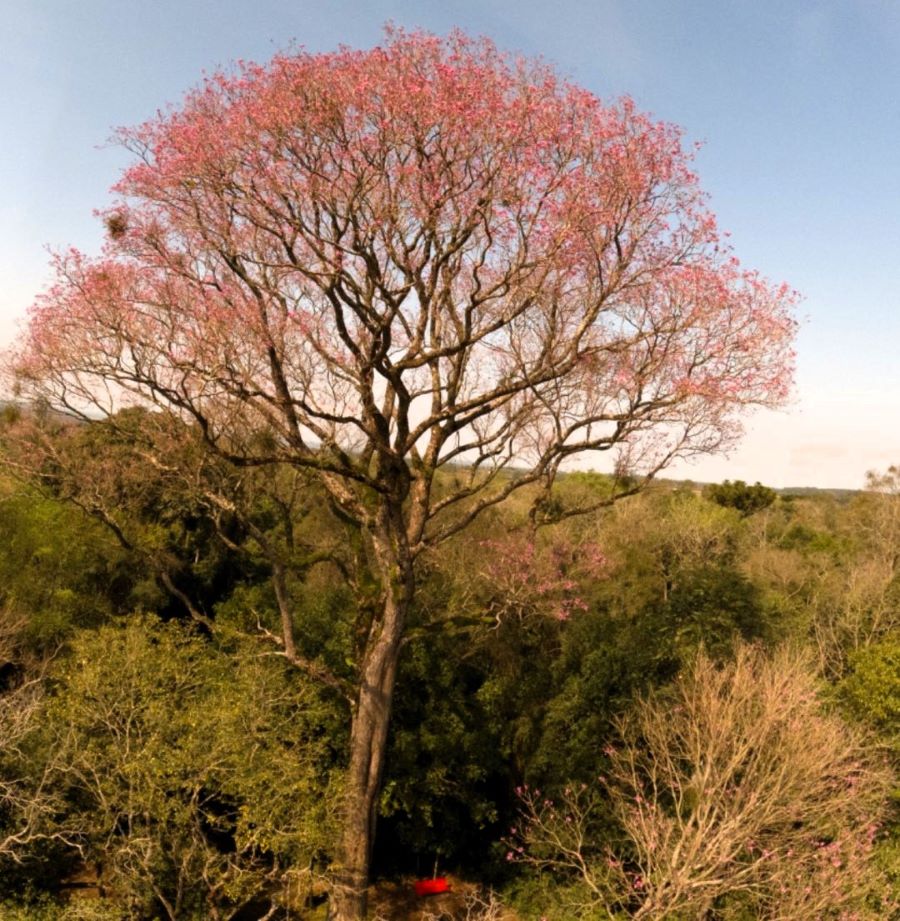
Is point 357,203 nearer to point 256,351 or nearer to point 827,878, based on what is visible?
point 256,351

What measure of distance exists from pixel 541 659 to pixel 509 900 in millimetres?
5271

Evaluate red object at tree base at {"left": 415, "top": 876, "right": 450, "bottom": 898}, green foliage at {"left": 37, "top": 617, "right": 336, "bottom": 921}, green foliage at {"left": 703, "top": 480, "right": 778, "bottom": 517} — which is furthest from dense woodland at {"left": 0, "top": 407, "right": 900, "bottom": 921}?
green foliage at {"left": 703, "top": 480, "right": 778, "bottom": 517}

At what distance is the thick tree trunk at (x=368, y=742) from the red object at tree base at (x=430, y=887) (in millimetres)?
5396

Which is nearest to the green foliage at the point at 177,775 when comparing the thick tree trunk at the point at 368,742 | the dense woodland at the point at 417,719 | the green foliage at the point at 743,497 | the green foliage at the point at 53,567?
the dense woodland at the point at 417,719

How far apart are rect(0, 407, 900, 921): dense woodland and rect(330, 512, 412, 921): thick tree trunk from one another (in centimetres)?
50

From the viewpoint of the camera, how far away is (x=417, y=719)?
590 inches

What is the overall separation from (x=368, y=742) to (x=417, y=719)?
15.2 ft

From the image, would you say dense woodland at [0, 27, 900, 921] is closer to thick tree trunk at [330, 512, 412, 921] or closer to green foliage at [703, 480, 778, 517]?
thick tree trunk at [330, 512, 412, 921]

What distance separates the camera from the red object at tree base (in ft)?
50.0

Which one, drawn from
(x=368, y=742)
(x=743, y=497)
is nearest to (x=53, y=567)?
(x=368, y=742)

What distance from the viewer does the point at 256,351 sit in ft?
31.3

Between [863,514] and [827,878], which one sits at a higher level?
[863,514]

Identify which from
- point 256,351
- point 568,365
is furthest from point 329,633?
point 568,365

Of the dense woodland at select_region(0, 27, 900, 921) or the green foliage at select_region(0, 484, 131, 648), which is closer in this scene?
the dense woodland at select_region(0, 27, 900, 921)
